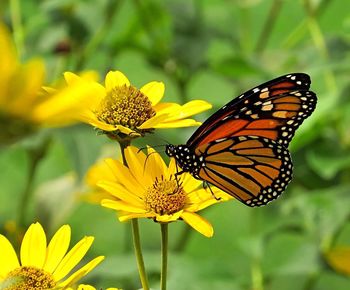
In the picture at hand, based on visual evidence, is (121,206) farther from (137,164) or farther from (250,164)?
(250,164)

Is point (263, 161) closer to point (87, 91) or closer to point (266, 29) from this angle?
point (87, 91)

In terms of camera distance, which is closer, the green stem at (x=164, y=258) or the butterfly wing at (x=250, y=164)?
the green stem at (x=164, y=258)

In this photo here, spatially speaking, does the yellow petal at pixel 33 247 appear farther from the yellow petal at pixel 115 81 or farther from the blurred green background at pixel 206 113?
the blurred green background at pixel 206 113

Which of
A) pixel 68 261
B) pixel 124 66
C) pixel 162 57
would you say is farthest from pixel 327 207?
pixel 124 66

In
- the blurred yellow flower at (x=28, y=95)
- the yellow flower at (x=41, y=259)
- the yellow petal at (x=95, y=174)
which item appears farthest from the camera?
the yellow petal at (x=95, y=174)

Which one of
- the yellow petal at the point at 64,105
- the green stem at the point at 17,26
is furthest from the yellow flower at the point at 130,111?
the green stem at the point at 17,26

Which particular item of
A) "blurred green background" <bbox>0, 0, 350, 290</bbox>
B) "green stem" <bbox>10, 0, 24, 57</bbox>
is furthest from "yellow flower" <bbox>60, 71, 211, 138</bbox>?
"green stem" <bbox>10, 0, 24, 57</bbox>

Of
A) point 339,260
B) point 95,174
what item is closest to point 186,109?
point 95,174
